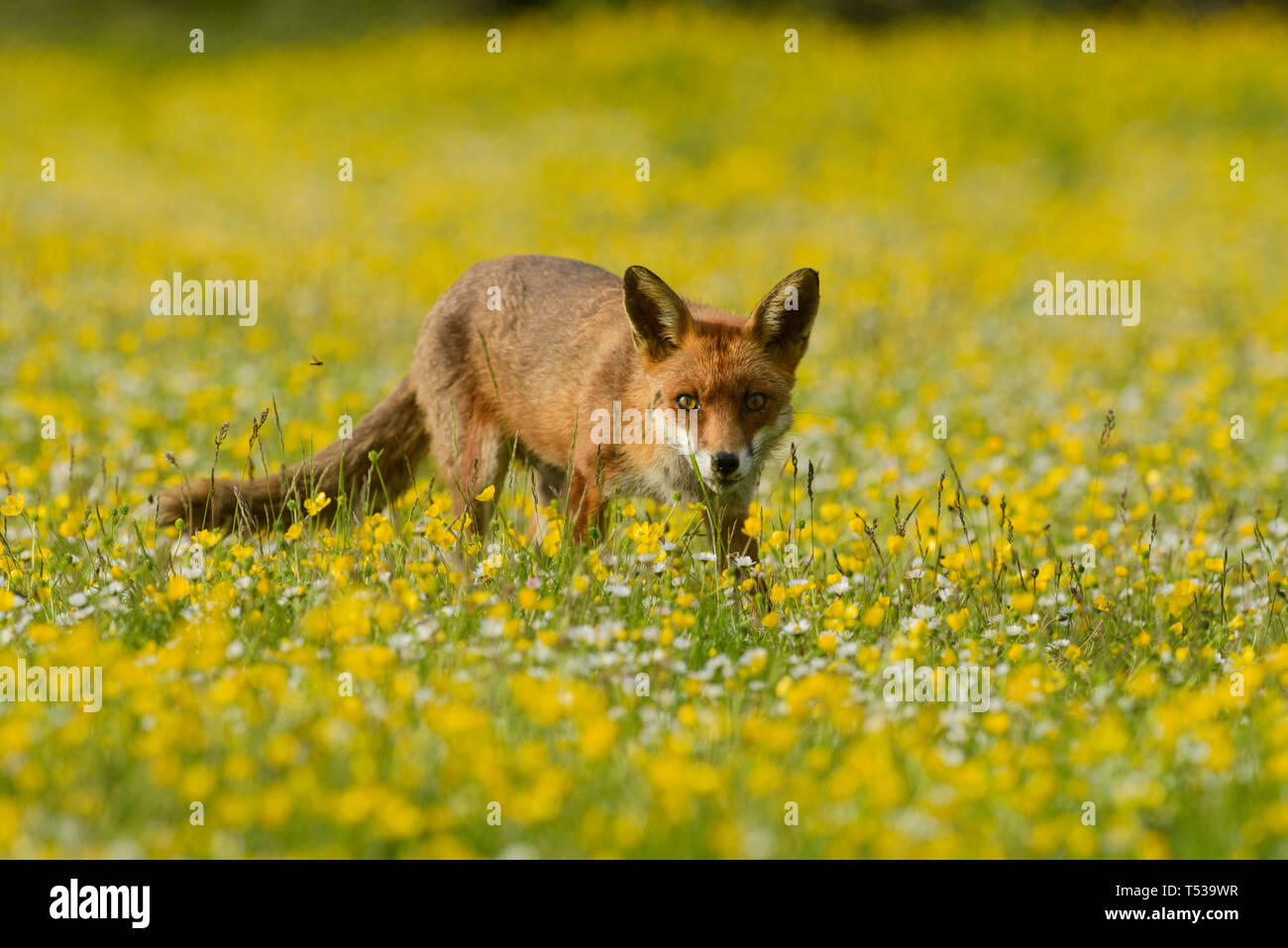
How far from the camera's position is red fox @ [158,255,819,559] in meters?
5.41

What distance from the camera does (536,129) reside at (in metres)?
21.0

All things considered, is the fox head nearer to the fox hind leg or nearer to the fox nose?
the fox nose

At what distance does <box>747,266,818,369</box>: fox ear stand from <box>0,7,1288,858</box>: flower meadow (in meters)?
0.56

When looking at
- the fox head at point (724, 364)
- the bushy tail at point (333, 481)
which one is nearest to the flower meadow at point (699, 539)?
the bushy tail at point (333, 481)

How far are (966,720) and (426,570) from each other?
205 cm

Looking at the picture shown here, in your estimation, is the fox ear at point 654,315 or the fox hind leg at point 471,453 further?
the fox hind leg at point 471,453

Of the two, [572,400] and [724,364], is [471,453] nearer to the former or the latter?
[572,400]

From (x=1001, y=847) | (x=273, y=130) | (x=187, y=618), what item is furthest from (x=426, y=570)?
(x=273, y=130)

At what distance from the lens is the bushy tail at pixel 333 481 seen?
5598 mm

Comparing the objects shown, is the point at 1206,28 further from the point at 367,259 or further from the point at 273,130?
the point at 367,259

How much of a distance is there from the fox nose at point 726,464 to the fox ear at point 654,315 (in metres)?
0.76

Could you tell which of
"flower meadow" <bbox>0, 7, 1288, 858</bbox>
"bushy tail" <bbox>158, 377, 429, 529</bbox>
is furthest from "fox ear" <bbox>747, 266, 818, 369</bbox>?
"bushy tail" <bbox>158, 377, 429, 529</bbox>

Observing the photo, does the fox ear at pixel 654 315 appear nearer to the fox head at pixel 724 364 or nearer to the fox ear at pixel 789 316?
A: the fox head at pixel 724 364

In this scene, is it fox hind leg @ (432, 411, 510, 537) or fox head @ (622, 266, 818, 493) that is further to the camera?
fox hind leg @ (432, 411, 510, 537)
